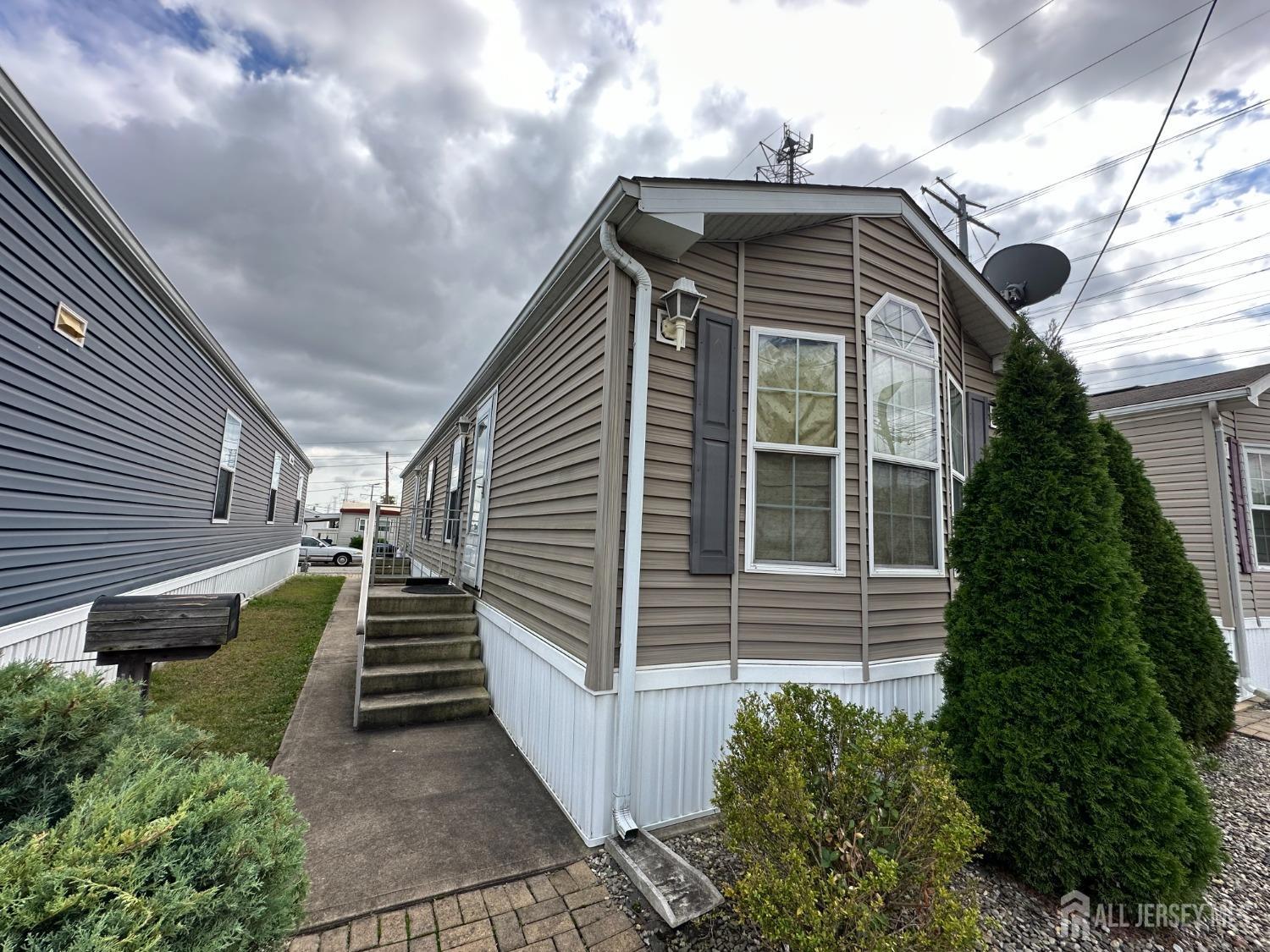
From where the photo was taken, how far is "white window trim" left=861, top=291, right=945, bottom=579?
3596 millimetres

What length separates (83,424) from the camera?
15.0 ft

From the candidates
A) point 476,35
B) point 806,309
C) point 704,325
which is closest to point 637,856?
point 704,325

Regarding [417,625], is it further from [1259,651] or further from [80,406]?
[1259,651]

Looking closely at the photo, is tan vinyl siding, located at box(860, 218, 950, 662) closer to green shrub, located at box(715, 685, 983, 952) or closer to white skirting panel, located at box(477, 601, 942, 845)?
white skirting panel, located at box(477, 601, 942, 845)

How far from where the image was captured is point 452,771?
3.53m

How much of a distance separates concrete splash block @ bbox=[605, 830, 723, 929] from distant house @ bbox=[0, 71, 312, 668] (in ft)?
13.3

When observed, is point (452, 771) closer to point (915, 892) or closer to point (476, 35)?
point (915, 892)

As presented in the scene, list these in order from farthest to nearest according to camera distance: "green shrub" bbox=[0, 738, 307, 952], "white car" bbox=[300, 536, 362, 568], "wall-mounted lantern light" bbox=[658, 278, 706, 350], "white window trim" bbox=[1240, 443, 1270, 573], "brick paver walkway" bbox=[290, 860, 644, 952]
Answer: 1. "white car" bbox=[300, 536, 362, 568]
2. "white window trim" bbox=[1240, 443, 1270, 573]
3. "wall-mounted lantern light" bbox=[658, 278, 706, 350]
4. "brick paver walkway" bbox=[290, 860, 644, 952]
5. "green shrub" bbox=[0, 738, 307, 952]

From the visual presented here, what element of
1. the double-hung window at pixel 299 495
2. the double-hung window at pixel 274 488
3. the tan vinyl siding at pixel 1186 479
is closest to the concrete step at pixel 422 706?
the tan vinyl siding at pixel 1186 479

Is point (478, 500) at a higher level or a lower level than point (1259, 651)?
higher

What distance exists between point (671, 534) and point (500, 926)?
2.00 metres

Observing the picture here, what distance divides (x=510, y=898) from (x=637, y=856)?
0.63 meters

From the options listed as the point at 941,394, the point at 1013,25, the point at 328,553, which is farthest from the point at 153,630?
the point at 328,553

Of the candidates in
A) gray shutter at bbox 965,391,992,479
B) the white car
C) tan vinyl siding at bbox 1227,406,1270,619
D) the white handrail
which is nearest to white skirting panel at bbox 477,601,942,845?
the white handrail
